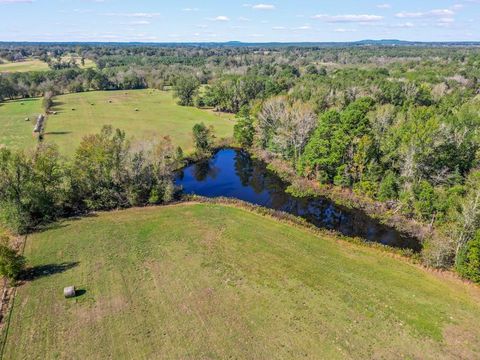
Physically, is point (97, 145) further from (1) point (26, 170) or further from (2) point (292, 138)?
(2) point (292, 138)

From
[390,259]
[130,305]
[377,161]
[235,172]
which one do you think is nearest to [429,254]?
[390,259]

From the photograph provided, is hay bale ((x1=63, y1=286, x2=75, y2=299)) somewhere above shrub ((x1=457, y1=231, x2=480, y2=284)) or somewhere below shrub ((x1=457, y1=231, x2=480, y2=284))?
below

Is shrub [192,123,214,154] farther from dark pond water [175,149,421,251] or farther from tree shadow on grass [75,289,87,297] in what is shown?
tree shadow on grass [75,289,87,297]

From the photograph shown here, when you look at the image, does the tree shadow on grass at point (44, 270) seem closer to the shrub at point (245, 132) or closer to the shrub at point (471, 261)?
the shrub at point (471, 261)

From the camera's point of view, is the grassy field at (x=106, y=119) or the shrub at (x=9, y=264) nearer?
the shrub at (x=9, y=264)

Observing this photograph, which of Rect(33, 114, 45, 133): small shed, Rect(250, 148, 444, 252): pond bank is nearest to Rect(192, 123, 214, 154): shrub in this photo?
Rect(250, 148, 444, 252): pond bank

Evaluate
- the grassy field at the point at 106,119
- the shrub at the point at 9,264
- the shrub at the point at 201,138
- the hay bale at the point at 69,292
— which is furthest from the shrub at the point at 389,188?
the shrub at the point at 9,264
